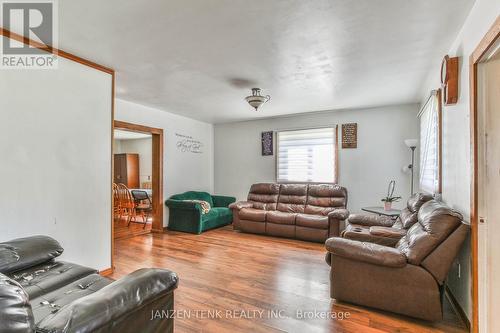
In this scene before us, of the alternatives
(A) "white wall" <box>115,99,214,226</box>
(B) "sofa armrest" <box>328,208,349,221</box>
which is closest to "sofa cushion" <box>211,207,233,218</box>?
(A) "white wall" <box>115,99,214,226</box>

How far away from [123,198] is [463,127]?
6218mm

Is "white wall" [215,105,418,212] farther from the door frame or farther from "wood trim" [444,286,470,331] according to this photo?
the door frame

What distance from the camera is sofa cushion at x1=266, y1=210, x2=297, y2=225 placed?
15.5 feet

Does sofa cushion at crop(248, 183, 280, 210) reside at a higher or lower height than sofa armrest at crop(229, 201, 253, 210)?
higher

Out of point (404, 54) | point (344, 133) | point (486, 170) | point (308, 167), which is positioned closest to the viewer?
point (486, 170)

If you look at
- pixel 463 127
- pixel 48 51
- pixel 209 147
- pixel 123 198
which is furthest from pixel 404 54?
pixel 123 198

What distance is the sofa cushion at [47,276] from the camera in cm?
167

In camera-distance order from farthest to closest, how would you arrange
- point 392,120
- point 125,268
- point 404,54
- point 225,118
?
1. point 225,118
2. point 392,120
3. point 125,268
4. point 404,54

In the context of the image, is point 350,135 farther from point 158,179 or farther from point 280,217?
point 158,179

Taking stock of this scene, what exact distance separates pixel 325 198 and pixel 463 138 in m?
3.14

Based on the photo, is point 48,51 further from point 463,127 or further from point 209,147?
point 209,147

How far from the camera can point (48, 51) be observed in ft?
8.27

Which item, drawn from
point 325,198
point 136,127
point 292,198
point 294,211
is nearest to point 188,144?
point 136,127

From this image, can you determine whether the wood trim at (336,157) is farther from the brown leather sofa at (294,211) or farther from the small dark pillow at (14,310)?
the small dark pillow at (14,310)
